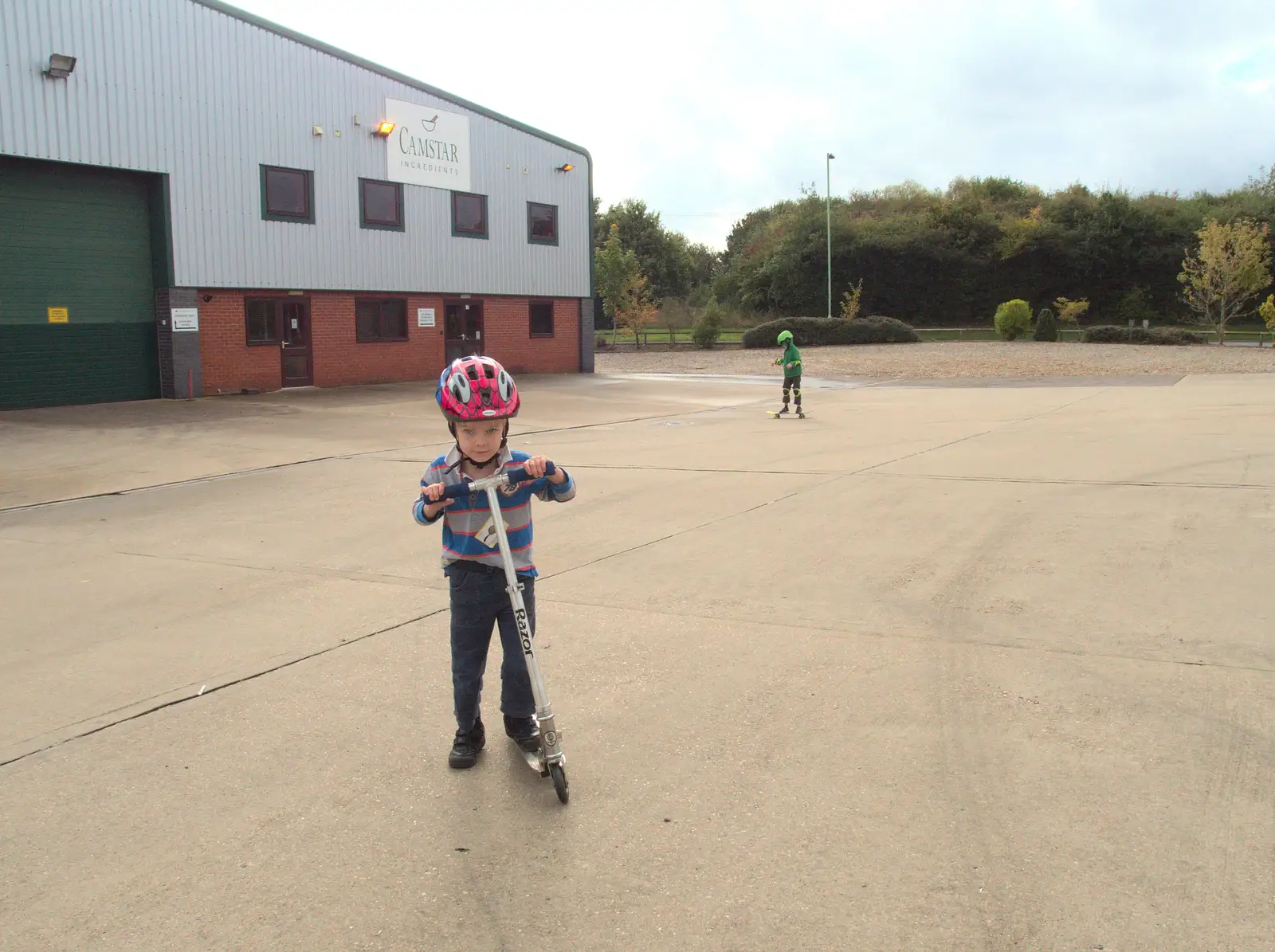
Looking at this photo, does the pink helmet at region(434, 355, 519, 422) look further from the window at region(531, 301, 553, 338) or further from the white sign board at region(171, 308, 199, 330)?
the window at region(531, 301, 553, 338)

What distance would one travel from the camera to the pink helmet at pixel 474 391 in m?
4.04

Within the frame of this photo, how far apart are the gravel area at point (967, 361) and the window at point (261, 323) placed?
12.5m

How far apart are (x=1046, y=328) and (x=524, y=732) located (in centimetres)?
4666

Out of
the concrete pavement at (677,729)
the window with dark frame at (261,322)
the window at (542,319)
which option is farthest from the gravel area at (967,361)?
the concrete pavement at (677,729)

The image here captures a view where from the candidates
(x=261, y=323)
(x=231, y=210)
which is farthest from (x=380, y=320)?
(x=231, y=210)

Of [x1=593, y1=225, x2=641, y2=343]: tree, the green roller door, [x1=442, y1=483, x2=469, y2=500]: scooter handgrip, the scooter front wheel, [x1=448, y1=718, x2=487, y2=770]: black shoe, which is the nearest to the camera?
the scooter front wheel

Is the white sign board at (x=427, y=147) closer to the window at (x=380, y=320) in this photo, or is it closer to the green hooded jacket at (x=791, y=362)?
the window at (x=380, y=320)

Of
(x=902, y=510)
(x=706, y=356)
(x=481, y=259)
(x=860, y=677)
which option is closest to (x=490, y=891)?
(x=860, y=677)

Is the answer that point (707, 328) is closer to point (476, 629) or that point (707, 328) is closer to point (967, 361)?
point (967, 361)

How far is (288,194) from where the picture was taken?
24.5 meters

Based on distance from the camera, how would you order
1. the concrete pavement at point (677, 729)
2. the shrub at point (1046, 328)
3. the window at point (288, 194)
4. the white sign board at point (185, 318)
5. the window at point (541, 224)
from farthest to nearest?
the shrub at point (1046, 328)
the window at point (541, 224)
the window at point (288, 194)
the white sign board at point (185, 318)
the concrete pavement at point (677, 729)

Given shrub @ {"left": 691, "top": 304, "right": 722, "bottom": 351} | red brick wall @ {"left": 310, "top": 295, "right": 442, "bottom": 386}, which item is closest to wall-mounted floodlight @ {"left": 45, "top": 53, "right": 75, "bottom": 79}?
red brick wall @ {"left": 310, "top": 295, "right": 442, "bottom": 386}

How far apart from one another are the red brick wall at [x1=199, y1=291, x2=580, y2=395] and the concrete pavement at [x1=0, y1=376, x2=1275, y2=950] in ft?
45.4

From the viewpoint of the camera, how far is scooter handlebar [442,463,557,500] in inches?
158
